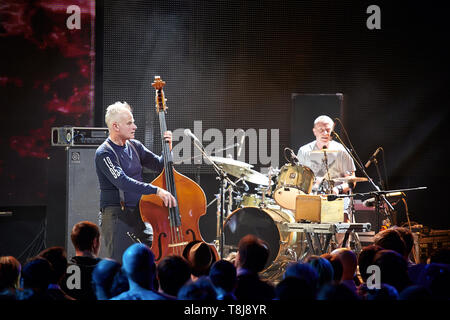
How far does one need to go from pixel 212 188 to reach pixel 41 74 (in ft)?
9.24

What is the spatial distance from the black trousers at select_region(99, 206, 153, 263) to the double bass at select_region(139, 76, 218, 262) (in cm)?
16

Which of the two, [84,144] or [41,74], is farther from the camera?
[41,74]

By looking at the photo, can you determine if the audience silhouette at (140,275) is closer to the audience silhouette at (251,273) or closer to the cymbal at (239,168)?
the audience silhouette at (251,273)

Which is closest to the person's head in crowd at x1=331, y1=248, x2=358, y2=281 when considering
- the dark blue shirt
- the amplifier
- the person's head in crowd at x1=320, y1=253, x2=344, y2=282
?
the person's head in crowd at x1=320, y1=253, x2=344, y2=282

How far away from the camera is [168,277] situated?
272 cm

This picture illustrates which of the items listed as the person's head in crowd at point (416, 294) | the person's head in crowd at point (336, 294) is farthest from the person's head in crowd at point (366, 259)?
the person's head in crowd at point (336, 294)

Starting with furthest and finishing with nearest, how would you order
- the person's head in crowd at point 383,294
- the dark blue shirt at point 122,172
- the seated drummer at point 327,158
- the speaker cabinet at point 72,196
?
the seated drummer at point 327,158, the speaker cabinet at point 72,196, the dark blue shirt at point 122,172, the person's head in crowd at point 383,294

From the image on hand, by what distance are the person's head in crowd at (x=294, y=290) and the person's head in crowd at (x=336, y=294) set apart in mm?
88

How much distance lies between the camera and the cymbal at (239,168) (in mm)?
5922

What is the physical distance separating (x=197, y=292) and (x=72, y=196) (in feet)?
13.7

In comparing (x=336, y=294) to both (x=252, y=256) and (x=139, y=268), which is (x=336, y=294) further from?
(x=139, y=268)

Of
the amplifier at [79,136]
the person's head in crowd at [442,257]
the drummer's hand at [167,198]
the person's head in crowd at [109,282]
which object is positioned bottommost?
the person's head in crowd at [109,282]
